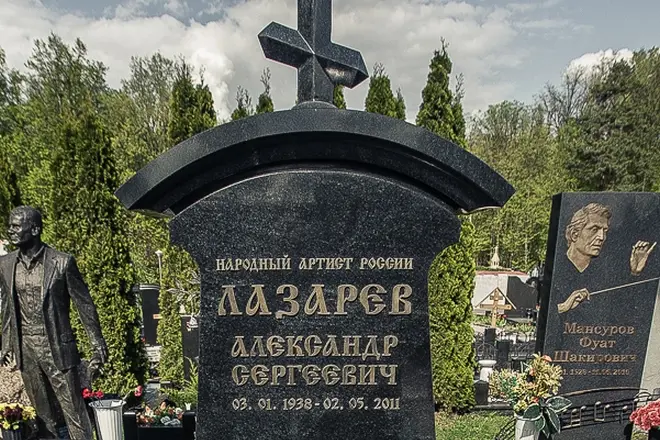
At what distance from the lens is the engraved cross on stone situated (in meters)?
2.81

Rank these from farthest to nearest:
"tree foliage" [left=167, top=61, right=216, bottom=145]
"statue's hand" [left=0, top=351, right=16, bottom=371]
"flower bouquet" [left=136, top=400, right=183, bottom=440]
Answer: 1. "tree foliage" [left=167, top=61, right=216, bottom=145]
2. "flower bouquet" [left=136, top=400, right=183, bottom=440]
3. "statue's hand" [left=0, top=351, right=16, bottom=371]

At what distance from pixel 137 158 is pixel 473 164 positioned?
850 inches

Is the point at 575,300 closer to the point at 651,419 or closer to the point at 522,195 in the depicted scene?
the point at 651,419

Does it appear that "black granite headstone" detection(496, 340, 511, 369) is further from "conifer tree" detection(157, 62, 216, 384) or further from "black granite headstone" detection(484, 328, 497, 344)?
"conifer tree" detection(157, 62, 216, 384)

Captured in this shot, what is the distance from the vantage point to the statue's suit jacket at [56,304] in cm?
429

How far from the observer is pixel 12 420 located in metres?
4.16

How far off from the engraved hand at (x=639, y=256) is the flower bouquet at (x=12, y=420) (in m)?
6.95

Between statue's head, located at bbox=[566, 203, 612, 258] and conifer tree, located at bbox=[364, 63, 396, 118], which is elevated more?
conifer tree, located at bbox=[364, 63, 396, 118]

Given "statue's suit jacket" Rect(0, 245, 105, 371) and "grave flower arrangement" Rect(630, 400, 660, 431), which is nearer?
"statue's suit jacket" Rect(0, 245, 105, 371)

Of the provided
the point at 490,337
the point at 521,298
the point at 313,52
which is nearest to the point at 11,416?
the point at 313,52

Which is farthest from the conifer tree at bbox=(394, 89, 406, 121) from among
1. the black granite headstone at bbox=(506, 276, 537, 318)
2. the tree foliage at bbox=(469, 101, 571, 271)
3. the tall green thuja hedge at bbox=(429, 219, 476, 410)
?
the tree foliage at bbox=(469, 101, 571, 271)

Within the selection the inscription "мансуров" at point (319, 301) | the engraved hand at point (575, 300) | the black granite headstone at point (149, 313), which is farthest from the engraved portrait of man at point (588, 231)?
the black granite headstone at point (149, 313)

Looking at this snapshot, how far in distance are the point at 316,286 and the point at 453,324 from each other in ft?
20.1

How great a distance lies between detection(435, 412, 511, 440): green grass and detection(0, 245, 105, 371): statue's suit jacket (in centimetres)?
504
